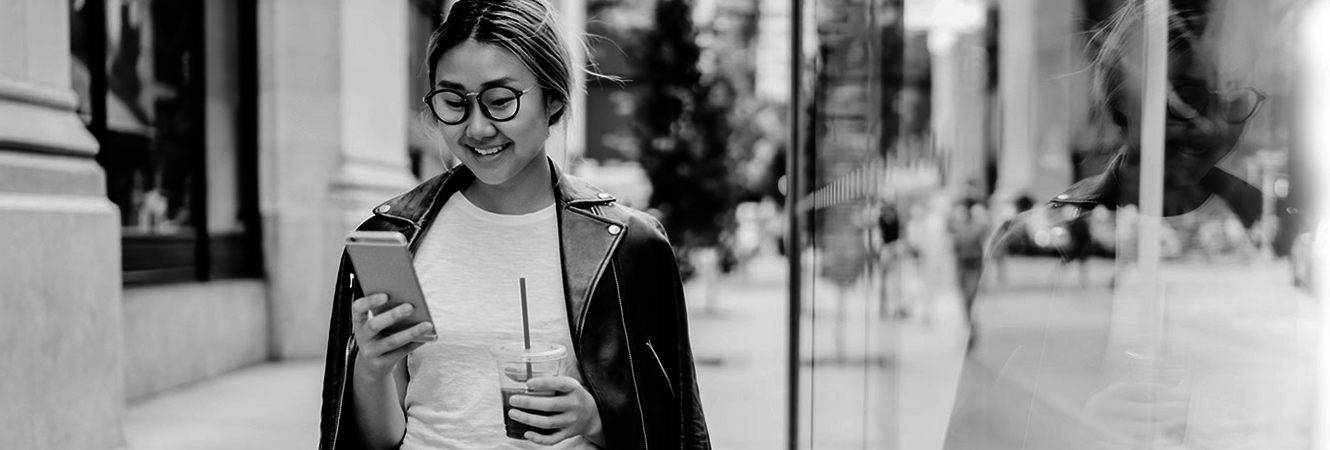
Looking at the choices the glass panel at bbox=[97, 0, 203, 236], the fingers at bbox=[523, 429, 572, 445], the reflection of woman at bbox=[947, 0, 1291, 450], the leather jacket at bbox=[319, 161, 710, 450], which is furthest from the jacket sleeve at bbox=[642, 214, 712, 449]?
the glass panel at bbox=[97, 0, 203, 236]

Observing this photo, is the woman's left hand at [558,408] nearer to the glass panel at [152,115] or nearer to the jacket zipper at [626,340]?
the jacket zipper at [626,340]

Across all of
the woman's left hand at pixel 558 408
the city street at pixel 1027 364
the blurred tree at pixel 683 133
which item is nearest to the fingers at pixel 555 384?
the woman's left hand at pixel 558 408

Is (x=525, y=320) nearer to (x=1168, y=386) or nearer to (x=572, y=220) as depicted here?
(x=572, y=220)

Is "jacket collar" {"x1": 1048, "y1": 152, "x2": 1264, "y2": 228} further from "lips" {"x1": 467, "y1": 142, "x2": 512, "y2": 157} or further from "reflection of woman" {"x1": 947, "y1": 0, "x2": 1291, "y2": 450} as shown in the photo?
"lips" {"x1": 467, "y1": 142, "x2": 512, "y2": 157}

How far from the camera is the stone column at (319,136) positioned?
19.5 feet

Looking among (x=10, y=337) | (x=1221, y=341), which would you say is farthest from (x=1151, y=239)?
(x=10, y=337)

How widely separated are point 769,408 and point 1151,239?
6578mm

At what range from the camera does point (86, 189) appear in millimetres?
3711

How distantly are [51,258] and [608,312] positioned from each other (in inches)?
108

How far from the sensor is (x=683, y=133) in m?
11.7

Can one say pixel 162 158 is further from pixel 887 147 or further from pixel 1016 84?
pixel 1016 84

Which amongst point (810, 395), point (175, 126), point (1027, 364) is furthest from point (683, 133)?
point (1027, 364)

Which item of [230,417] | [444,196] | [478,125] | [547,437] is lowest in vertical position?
[230,417]

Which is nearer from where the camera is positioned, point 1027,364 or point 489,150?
point 1027,364
